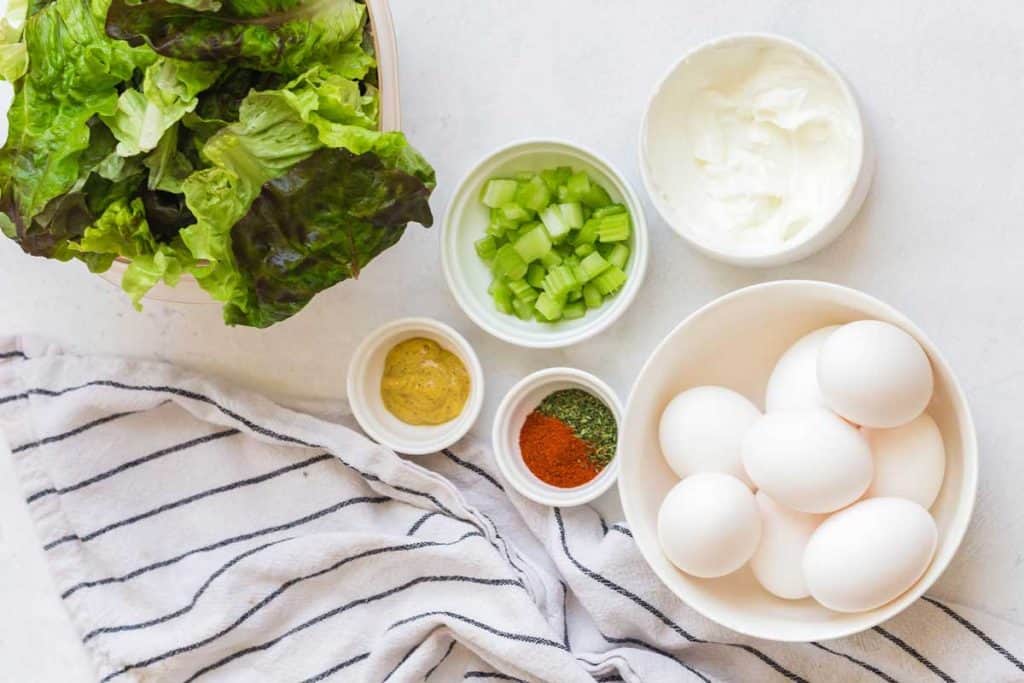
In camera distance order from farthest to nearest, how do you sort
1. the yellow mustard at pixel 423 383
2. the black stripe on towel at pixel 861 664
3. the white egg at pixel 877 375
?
1. the yellow mustard at pixel 423 383
2. the black stripe on towel at pixel 861 664
3. the white egg at pixel 877 375

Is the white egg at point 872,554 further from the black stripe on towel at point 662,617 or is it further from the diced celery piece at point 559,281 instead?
the diced celery piece at point 559,281

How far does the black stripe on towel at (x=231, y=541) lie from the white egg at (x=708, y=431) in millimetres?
408

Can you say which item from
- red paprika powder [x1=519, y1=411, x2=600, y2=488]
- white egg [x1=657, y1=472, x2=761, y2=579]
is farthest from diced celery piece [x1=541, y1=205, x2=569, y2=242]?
white egg [x1=657, y1=472, x2=761, y2=579]

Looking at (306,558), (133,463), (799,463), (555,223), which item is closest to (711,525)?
(799,463)

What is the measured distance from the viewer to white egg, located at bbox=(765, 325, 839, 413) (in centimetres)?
131

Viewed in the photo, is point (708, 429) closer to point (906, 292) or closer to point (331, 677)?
point (906, 292)

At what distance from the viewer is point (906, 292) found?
1.42 meters

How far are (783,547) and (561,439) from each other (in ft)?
0.99

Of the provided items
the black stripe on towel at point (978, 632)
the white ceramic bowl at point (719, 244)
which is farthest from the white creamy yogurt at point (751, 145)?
the black stripe on towel at point (978, 632)

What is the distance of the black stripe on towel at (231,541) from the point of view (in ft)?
5.18

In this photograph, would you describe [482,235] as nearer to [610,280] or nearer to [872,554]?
[610,280]

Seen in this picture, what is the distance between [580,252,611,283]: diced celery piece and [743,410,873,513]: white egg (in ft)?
0.94

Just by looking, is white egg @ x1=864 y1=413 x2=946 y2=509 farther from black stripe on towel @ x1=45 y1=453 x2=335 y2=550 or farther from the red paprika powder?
black stripe on towel @ x1=45 y1=453 x2=335 y2=550

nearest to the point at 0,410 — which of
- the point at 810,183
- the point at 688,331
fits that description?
the point at 688,331
